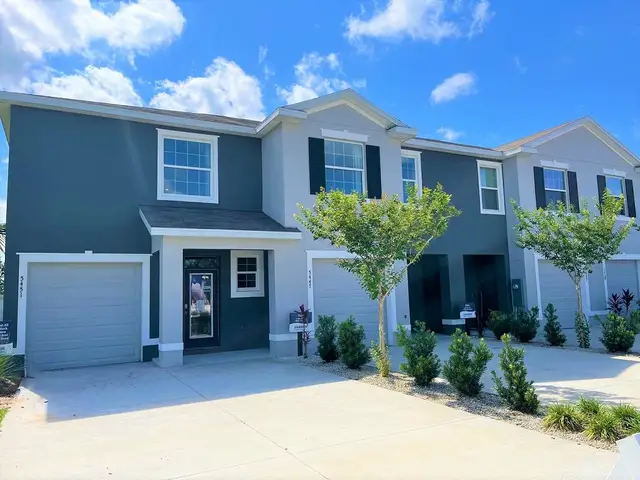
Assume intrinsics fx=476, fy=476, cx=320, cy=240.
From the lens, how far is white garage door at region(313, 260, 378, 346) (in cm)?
1219

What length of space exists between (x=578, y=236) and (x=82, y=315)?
38.3ft

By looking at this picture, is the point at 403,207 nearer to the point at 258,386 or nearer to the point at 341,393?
the point at 341,393

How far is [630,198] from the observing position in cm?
1773

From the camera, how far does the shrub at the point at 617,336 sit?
10.8m

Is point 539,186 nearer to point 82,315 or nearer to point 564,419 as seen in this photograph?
point 564,419

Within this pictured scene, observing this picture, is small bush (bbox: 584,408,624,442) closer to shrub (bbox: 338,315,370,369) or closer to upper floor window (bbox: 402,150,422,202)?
shrub (bbox: 338,315,370,369)

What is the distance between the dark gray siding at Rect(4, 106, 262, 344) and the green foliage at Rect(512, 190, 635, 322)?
9490 millimetres

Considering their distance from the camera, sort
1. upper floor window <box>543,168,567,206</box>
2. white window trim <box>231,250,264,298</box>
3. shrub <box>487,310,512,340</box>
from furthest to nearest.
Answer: upper floor window <box>543,168,567,206</box> → shrub <box>487,310,512,340</box> → white window trim <box>231,250,264,298</box>

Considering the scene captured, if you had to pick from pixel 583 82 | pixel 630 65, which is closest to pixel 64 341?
pixel 583 82

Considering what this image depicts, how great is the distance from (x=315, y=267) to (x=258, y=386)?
444 centimetres

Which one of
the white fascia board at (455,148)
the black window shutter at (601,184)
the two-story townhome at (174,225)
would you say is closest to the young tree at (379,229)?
the two-story townhome at (174,225)

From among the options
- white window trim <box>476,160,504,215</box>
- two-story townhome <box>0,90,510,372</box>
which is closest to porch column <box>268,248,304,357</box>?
two-story townhome <box>0,90,510,372</box>

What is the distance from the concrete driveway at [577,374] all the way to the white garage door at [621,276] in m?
7.03

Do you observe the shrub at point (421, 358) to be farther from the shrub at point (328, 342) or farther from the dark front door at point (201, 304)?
the dark front door at point (201, 304)
